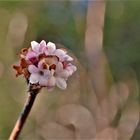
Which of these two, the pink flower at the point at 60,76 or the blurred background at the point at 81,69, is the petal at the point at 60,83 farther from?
the blurred background at the point at 81,69

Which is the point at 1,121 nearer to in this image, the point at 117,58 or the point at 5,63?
the point at 5,63

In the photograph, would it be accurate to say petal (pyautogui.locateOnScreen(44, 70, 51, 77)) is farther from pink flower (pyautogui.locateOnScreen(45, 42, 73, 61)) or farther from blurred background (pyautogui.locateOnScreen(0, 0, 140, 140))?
blurred background (pyautogui.locateOnScreen(0, 0, 140, 140))

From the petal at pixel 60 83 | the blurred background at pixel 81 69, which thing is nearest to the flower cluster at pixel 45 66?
the petal at pixel 60 83

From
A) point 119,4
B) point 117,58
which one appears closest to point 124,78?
point 117,58

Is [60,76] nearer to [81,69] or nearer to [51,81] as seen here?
[51,81]

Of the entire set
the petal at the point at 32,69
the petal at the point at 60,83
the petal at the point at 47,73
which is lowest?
the petal at the point at 60,83

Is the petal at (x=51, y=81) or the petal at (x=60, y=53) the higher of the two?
the petal at (x=60, y=53)

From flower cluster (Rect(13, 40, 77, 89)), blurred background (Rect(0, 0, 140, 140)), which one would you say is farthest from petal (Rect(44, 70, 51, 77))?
blurred background (Rect(0, 0, 140, 140))
